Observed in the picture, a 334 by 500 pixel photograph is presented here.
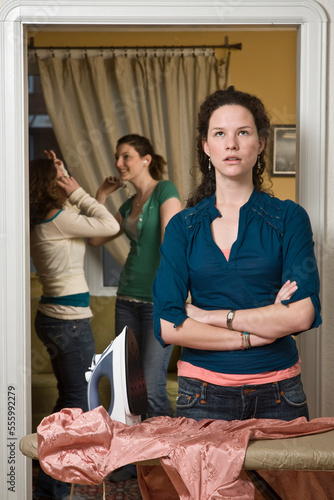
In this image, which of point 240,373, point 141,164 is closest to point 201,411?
point 240,373

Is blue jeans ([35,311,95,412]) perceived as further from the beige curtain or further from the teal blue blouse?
the teal blue blouse

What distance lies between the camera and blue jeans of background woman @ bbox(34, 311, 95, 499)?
2525 millimetres

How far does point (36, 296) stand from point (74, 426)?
87.0 inches

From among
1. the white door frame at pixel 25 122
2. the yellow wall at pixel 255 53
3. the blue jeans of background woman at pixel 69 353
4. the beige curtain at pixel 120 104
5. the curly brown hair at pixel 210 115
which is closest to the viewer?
the curly brown hair at pixel 210 115

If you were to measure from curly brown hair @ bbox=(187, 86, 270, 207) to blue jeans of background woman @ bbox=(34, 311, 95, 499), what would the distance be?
1066 millimetres

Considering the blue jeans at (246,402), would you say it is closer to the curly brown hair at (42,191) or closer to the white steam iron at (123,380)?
the white steam iron at (123,380)

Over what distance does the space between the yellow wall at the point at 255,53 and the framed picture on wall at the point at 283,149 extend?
29 centimetres

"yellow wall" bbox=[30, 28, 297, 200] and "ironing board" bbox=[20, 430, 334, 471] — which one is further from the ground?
"yellow wall" bbox=[30, 28, 297, 200]

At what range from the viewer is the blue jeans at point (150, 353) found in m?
2.64

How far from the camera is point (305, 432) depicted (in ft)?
3.89

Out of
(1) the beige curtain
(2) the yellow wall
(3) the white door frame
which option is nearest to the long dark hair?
(1) the beige curtain

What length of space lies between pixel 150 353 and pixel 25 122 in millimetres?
1247

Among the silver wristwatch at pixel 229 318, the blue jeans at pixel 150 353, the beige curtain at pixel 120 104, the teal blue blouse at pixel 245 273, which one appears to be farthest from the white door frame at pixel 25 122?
the beige curtain at pixel 120 104

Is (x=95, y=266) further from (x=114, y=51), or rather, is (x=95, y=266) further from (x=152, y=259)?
(x=114, y=51)
